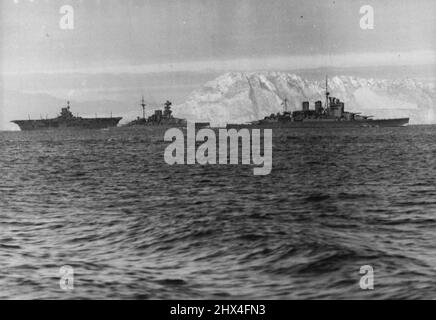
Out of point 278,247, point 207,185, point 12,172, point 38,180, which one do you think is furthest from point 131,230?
point 12,172

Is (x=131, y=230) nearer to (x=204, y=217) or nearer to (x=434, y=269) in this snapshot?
(x=204, y=217)

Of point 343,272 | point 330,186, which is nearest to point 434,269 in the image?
point 343,272

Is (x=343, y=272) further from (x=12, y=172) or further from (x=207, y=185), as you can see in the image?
(x=12, y=172)

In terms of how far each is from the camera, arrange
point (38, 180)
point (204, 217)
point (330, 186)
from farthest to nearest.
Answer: point (38, 180)
point (330, 186)
point (204, 217)
